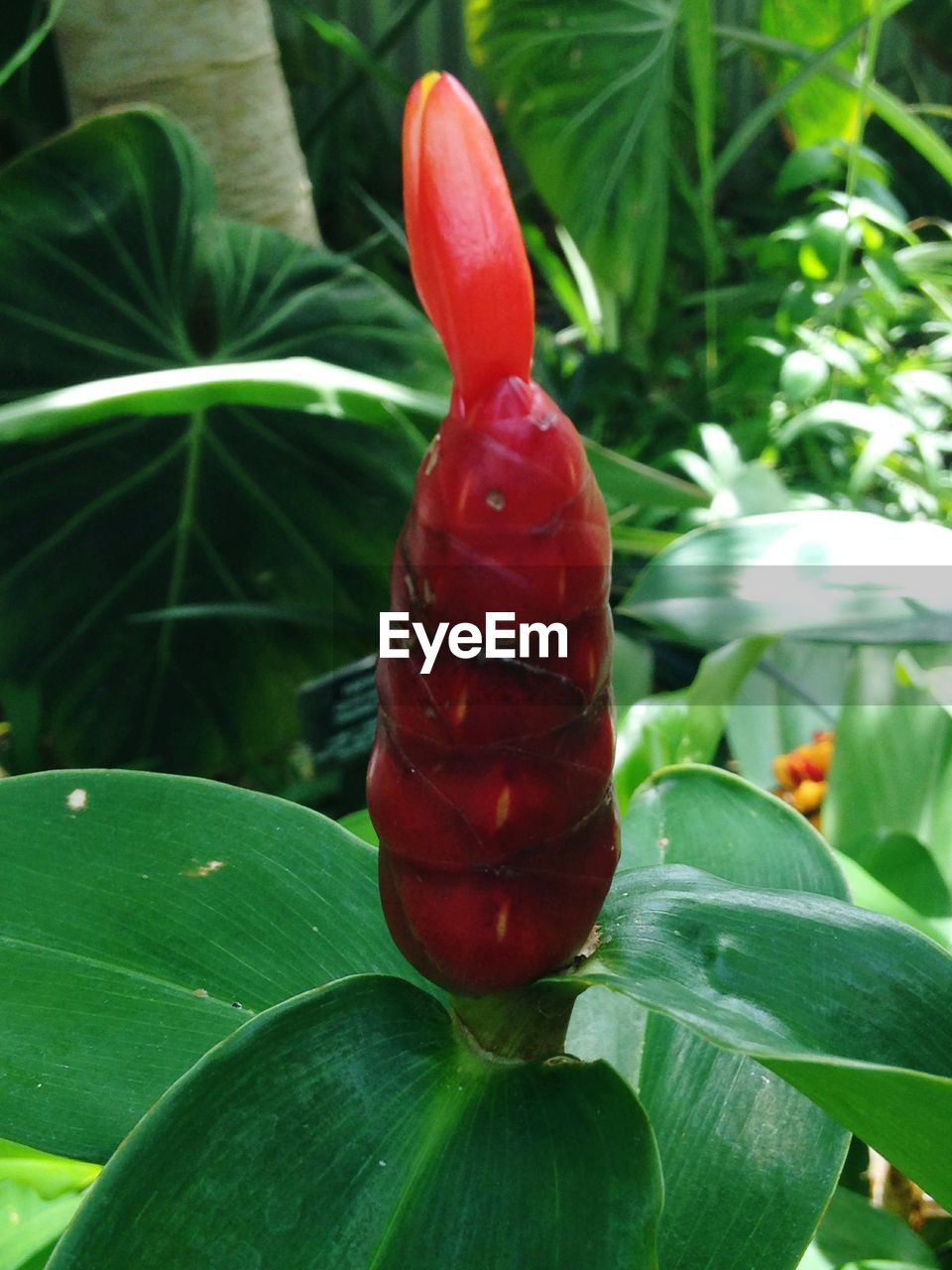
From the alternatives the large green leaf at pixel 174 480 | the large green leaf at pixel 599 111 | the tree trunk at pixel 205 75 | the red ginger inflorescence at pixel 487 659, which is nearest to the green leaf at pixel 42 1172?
the red ginger inflorescence at pixel 487 659

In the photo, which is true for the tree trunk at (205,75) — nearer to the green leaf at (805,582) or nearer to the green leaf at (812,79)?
the green leaf at (805,582)

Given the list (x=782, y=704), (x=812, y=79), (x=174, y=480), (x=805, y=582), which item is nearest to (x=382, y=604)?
(x=174, y=480)

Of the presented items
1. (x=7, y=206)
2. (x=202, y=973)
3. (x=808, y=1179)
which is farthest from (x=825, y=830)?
(x=7, y=206)

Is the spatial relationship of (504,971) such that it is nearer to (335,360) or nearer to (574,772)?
(574,772)

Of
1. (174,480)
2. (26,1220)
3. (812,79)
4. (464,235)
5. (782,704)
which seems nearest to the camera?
(464,235)

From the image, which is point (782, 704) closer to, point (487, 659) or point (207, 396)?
point (207, 396)

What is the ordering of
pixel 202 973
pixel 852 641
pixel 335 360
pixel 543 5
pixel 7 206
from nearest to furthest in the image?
pixel 202 973, pixel 852 641, pixel 7 206, pixel 335 360, pixel 543 5
